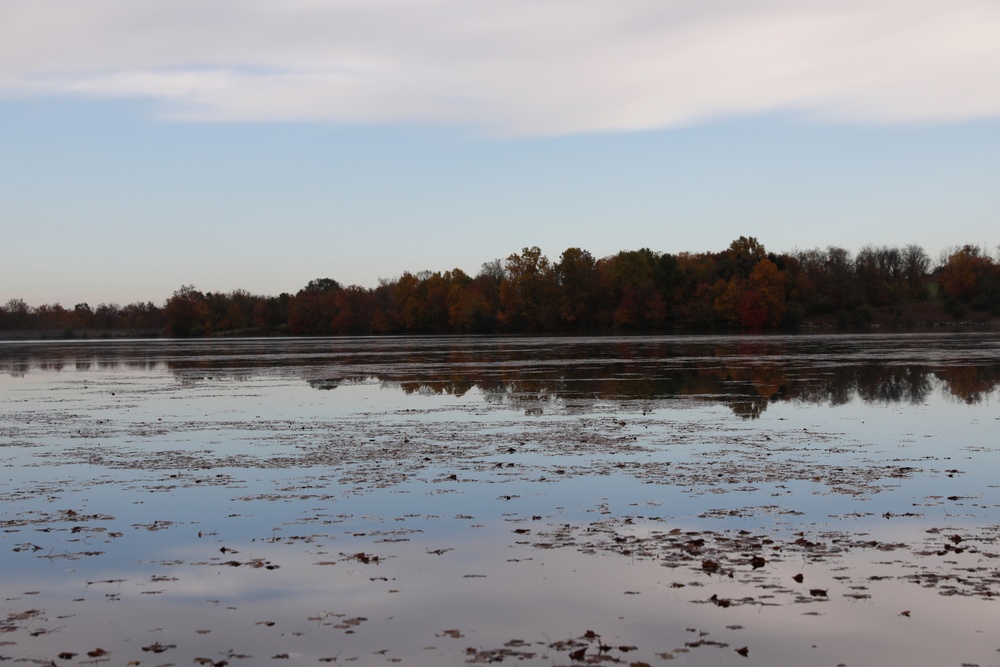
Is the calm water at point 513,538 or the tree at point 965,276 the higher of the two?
the tree at point 965,276

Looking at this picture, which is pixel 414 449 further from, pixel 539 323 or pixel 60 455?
pixel 539 323

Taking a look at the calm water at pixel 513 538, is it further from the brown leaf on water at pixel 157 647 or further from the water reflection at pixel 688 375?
the water reflection at pixel 688 375

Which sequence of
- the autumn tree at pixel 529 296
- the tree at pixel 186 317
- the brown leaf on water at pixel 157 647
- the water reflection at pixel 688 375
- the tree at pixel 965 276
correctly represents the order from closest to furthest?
1. the brown leaf on water at pixel 157 647
2. the water reflection at pixel 688 375
3. the tree at pixel 965 276
4. the autumn tree at pixel 529 296
5. the tree at pixel 186 317

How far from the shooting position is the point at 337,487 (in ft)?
48.9

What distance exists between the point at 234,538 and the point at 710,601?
591cm

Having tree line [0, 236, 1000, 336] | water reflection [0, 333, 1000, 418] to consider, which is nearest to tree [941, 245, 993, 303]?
tree line [0, 236, 1000, 336]

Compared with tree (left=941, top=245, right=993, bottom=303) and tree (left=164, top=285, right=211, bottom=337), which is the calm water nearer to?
tree (left=941, top=245, right=993, bottom=303)

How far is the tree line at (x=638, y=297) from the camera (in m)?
134

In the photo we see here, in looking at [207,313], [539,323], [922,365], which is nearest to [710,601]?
[922,365]

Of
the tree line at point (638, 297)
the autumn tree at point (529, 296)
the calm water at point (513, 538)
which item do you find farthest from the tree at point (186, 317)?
the calm water at point (513, 538)

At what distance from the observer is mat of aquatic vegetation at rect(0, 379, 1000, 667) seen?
25.8ft

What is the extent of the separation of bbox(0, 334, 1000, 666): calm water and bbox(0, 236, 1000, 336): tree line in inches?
4470

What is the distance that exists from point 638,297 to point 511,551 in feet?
453

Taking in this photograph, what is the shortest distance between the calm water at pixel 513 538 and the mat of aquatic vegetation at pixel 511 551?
1.6 inches
